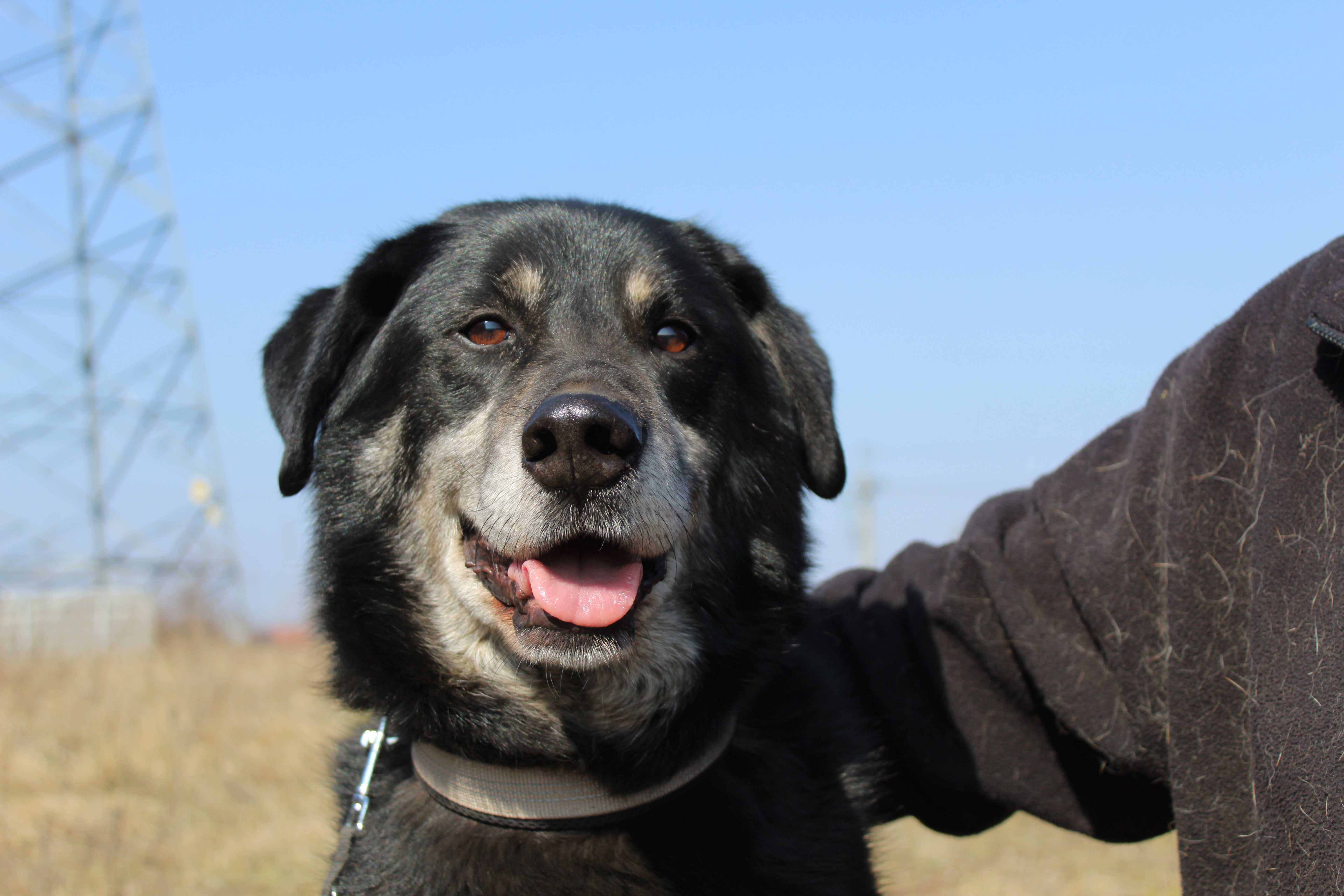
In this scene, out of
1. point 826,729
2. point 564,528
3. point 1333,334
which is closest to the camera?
point 1333,334

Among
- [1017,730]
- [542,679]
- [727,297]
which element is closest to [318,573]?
[542,679]

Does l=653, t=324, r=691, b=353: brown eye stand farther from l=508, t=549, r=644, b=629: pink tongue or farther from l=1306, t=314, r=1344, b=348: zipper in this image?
l=1306, t=314, r=1344, b=348: zipper

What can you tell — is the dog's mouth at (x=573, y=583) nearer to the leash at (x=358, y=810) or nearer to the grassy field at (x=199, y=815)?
the leash at (x=358, y=810)

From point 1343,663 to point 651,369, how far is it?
1617 millimetres

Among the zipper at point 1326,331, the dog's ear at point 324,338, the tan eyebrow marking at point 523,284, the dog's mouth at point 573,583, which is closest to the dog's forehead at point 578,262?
the tan eyebrow marking at point 523,284

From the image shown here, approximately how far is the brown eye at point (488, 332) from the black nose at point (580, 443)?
0.50m

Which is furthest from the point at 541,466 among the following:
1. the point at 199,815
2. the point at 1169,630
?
the point at 199,815

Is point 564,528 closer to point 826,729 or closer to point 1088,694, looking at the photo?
point 826,729

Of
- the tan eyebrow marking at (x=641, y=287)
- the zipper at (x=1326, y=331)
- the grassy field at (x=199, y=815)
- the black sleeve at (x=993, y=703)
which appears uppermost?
the tan eyebrow marking at (x=641, y=287)

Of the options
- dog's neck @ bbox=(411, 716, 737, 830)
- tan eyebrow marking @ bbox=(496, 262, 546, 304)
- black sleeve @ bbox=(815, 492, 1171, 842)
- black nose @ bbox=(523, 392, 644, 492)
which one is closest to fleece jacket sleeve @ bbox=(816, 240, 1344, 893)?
black sleeve @ bbox=(815, 492, 1171, 842)

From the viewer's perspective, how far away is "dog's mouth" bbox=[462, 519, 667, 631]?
87.9 inches

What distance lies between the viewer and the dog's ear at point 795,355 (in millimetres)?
2900

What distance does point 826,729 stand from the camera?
278cm

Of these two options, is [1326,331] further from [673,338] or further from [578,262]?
[578,262]
